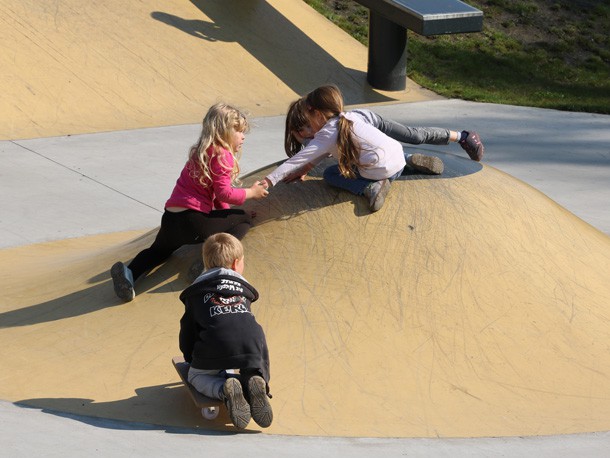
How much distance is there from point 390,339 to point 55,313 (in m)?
2.00

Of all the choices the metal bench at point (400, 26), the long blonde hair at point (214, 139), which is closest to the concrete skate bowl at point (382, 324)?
the long blonde hair at point (214, 139)

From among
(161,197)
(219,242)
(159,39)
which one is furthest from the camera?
(159,39)

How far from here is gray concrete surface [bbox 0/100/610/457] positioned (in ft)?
15.2

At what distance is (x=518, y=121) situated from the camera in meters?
13.7

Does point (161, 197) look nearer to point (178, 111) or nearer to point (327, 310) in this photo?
point (178, 111)

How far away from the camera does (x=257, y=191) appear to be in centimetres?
583

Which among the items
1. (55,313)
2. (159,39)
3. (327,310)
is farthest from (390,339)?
(159,39)

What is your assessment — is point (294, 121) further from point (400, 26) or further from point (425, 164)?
point (400, 26)

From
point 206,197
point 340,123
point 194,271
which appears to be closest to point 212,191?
point 206,197

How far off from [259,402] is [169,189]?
5.67 meters

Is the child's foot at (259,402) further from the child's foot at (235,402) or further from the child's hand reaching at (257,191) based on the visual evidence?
the child's hand reaching at (257,191)

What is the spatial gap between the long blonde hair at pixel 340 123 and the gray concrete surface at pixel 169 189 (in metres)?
1.76

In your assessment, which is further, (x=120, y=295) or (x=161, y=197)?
(x=161, y=197)

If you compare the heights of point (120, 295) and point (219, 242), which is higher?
point (219, 242)
